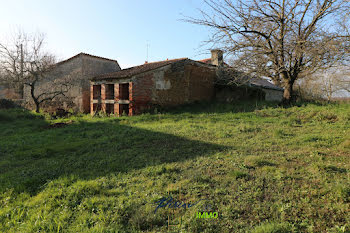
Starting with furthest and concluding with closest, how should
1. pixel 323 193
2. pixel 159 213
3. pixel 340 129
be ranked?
pixel 340 129
pixel 323 193
pixel 159 213

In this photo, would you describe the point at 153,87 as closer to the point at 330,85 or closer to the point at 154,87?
the point at 154,87

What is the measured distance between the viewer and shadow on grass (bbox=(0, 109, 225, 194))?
4215 millimetres

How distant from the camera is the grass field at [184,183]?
2.51 meters

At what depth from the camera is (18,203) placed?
317 centimetres

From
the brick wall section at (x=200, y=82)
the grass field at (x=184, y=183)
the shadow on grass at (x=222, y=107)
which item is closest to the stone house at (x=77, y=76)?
the shadow on grass at (x=222, y=107)

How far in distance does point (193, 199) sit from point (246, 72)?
9.67 metres

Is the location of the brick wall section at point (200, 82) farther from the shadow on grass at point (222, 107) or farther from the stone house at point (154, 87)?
the shadow on grass at point (222, 107)

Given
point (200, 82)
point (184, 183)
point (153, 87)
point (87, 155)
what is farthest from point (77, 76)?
point (184, 183)

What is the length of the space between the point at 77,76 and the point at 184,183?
1644 centimetres

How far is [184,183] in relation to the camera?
3451 mm

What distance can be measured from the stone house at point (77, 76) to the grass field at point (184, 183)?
11031mm

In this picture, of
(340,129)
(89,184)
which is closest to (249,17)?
(340,129)

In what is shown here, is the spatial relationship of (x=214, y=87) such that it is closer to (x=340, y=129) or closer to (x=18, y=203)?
(x=340, y=129)

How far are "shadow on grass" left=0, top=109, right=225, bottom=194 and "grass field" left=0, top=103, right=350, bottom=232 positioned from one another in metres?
0.03
